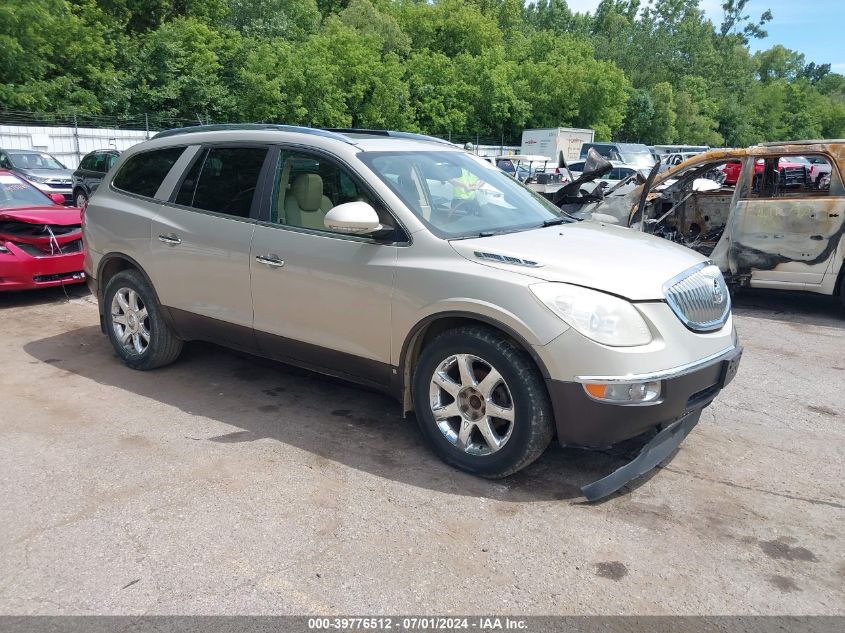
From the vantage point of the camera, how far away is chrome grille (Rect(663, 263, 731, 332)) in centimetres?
362

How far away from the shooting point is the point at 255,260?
4.57 m

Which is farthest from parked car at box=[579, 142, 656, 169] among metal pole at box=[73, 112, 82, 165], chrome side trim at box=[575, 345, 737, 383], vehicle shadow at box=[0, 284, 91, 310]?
chrome side trim at box=[575, 345, 737, 383]

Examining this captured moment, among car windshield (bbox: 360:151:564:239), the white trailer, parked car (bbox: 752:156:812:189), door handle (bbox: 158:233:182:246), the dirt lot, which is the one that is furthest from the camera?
the white trailer

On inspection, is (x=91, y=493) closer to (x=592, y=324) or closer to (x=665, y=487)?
(x=592, y=324)

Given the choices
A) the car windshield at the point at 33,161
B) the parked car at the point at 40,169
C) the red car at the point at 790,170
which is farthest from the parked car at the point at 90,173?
the red car at the point at 790,170

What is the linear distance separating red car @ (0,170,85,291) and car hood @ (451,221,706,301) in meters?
5.96

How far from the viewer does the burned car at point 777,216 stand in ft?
24.8

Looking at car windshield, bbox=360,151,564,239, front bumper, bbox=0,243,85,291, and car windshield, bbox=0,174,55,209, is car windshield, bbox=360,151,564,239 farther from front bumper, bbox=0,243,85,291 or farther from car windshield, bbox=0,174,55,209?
car windshield, bbox=0,174,55,209

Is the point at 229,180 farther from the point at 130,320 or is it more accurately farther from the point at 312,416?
the point at 312,416

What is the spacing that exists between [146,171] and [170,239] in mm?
850

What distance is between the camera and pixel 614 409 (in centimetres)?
339

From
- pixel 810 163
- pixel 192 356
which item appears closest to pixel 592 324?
pixel 192 356

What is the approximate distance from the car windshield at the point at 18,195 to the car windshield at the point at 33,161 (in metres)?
10.6

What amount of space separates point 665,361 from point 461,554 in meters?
1.37
